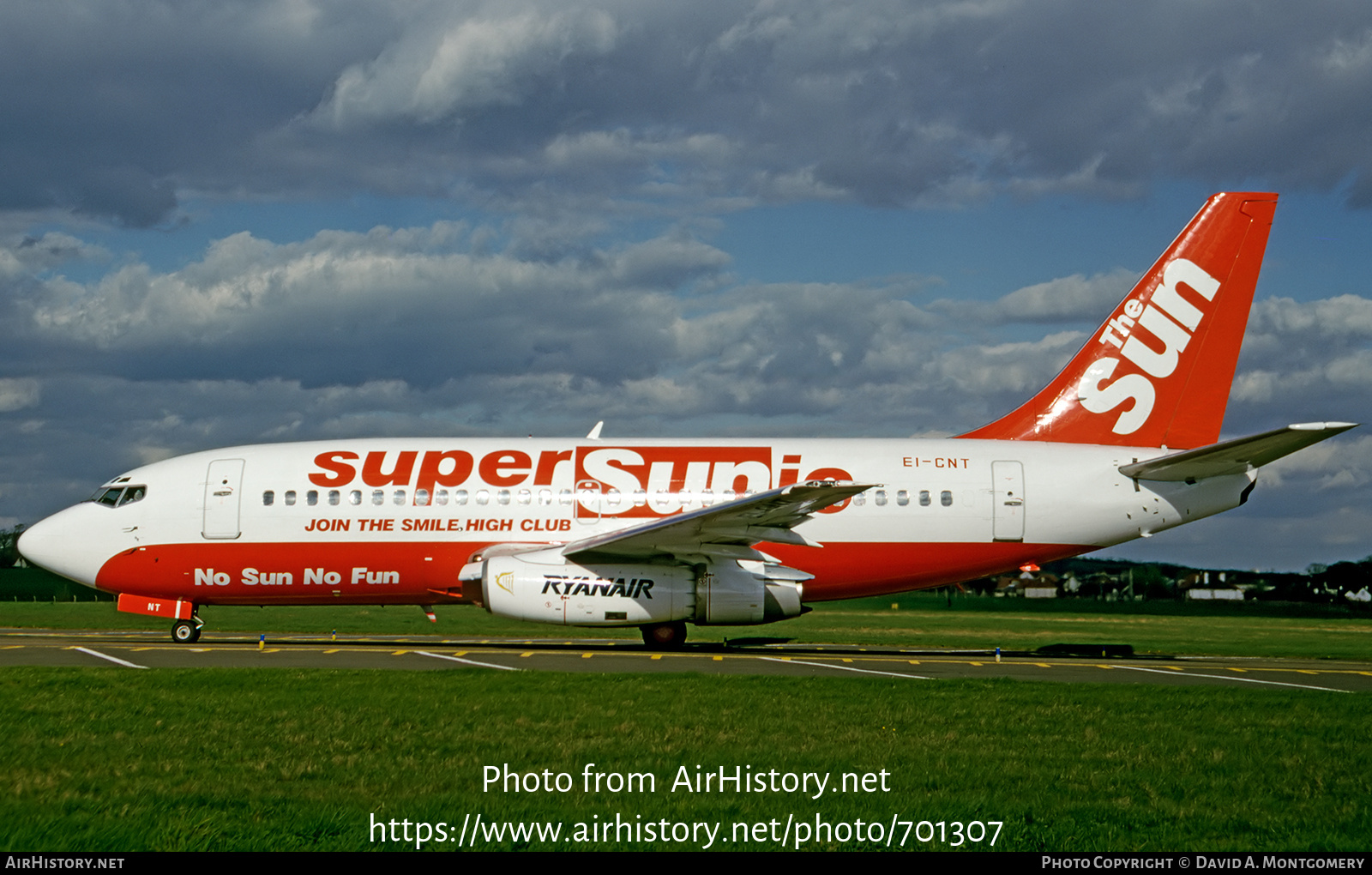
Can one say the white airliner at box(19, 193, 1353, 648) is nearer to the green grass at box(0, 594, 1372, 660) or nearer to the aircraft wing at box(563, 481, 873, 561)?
the aircraft wing at box(563, 481, 873, 561)

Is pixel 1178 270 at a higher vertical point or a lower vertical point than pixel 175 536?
higher

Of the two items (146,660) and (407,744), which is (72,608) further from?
(407,744)

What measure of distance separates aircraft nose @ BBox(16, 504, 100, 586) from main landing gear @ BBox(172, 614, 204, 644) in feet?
7.09

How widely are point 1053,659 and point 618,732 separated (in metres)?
13.6

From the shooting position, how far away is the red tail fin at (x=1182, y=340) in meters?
25.6

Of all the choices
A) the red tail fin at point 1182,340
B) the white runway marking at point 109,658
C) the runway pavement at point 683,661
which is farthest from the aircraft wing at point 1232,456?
the white runway marking at point 109,658

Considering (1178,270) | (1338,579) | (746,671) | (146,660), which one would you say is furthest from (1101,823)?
(1338,579)

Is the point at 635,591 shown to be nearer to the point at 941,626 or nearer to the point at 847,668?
the point at 847,668

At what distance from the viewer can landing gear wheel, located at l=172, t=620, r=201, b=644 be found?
24.0 metres

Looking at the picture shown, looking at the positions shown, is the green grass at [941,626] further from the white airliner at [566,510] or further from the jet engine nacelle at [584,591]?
the white airliner at [566,510]

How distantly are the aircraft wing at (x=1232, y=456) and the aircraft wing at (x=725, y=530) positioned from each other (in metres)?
5.98

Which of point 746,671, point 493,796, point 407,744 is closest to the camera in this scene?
point 493,796

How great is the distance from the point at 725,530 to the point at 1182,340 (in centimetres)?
1079

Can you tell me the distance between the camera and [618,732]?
11.3 m
